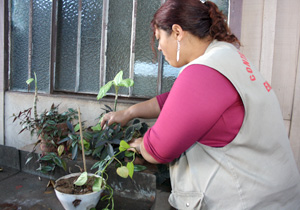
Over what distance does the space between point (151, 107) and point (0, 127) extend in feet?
6.26

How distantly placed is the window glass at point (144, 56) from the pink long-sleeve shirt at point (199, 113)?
1168mm

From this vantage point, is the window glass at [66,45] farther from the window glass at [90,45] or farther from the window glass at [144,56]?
the window glass at [144,56]

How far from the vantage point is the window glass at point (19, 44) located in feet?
7.85

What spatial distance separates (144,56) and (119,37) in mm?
303

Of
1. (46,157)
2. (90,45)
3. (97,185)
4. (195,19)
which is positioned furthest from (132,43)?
(97,185)

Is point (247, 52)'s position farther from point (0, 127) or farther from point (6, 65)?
point (0, 127)

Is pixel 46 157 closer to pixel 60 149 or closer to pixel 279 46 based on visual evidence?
pixel 60 149

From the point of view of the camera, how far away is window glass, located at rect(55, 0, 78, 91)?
2248mm

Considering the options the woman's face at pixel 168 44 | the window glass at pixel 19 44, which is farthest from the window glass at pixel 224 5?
the window glass at pixel 19 44

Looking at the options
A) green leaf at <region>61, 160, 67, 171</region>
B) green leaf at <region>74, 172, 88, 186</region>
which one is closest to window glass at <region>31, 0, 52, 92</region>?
green leaf at <region>61, 160, 67, 171</region>

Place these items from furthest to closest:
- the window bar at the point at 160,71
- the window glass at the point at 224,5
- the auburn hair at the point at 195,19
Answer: the window bar at the point at 160,71
the window glass at the point at 224,5
the auburn hair at the point at 195,19

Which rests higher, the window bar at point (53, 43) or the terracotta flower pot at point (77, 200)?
the window bar at point (53, 43)

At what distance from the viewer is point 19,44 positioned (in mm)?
2445

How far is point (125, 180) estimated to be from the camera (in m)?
1.47
